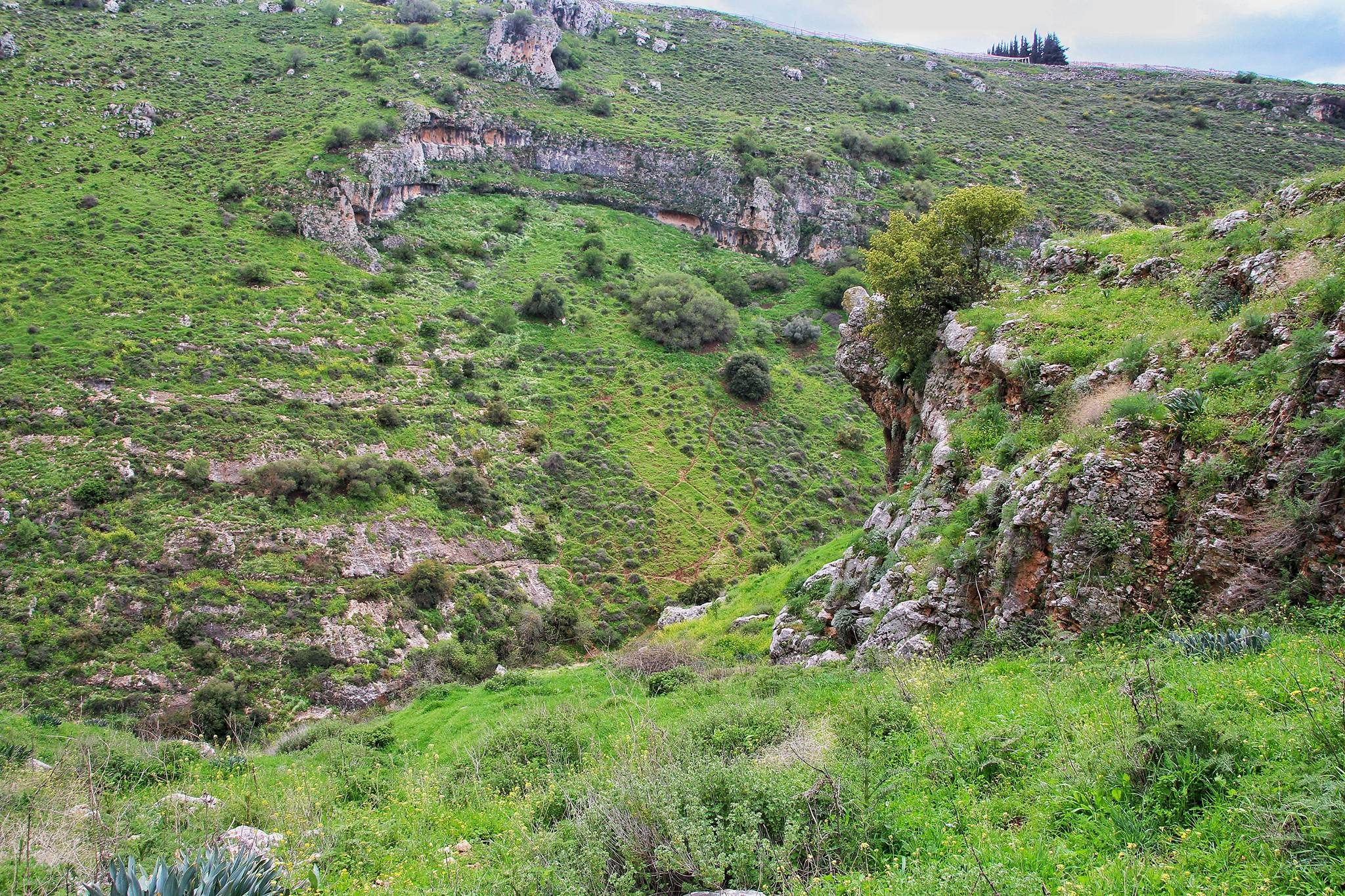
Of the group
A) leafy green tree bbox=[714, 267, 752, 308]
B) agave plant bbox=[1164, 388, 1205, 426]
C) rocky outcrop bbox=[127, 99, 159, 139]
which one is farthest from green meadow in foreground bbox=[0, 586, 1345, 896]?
rocky outcrop bbox=[127, 99, 159, 139]

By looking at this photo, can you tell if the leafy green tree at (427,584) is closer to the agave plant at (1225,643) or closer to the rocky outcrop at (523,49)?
the agave plant at (1225,643)

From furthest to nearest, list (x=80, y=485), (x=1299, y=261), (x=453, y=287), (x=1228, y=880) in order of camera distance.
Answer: (x=453, y=287), (x=80, y=485), (x=1299, y=261), (x=1228, y=880)

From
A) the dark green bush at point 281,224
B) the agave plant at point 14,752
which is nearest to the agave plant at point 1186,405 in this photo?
the agave plant at point 14,752

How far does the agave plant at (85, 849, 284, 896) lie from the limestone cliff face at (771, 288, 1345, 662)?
937 centimetres

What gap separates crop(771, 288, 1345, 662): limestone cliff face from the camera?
26.4ft

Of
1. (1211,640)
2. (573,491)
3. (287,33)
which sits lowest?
(573,491)

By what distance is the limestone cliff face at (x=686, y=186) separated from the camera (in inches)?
2562

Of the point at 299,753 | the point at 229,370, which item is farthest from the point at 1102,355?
the point at 229,370

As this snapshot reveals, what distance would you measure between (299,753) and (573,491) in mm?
25369

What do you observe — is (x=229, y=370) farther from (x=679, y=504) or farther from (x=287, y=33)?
(x=287, y=33)

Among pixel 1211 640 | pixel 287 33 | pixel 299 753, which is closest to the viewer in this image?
pixel 1211 640

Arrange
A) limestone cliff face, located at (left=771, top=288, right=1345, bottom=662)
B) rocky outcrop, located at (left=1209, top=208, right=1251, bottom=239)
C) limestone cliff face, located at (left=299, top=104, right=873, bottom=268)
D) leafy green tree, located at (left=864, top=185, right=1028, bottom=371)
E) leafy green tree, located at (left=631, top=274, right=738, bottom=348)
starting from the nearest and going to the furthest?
limestone cliff face, located at (left=771, top=288, right=1345, bottom=662) < rocky outcrop, located at (left=1209, top=208, right=1251, bottom=239) < leafy green tree, located at (left=864, top=185, right=1028, bottom=371) < leafy green tree, located at (left=631, top=274, right=738, bottom=348) < limestone cliff face, located at (left=299, top=104, right=873, bottom=268)

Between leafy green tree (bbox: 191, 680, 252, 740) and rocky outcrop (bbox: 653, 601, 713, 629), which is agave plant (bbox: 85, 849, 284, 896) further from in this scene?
rocky outcrop (bbox: 653, 601, 713, 629)

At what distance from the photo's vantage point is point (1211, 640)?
7.25 meters
